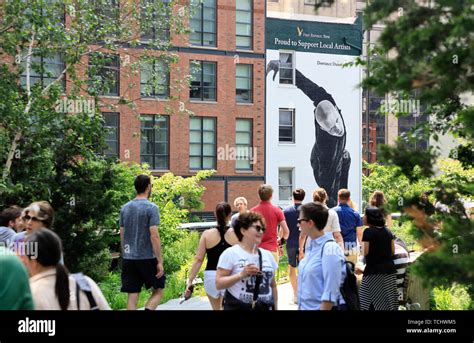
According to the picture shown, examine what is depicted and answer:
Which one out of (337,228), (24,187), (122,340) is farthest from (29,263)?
(24,187)

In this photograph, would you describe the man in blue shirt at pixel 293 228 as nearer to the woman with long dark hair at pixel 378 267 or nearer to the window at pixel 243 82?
the woman with long dark hair at pixel 378 267

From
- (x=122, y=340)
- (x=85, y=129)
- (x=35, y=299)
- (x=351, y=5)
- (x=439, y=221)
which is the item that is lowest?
(x=122, y=340)

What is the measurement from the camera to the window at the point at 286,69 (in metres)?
54.5

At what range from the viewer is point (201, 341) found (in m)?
6.86

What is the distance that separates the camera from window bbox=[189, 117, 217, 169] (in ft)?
163

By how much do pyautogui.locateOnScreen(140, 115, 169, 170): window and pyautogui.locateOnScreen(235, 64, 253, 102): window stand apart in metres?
5.02

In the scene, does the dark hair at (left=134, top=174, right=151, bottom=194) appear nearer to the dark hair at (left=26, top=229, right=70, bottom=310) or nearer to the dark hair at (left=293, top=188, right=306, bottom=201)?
the dark hair at (left=293, top=188, right=306, bottom=201)

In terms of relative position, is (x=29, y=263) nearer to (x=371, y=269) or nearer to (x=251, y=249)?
(x=251, y=249)

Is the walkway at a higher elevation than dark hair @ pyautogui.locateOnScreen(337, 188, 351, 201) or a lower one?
lower

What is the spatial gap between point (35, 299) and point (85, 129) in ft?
41.8

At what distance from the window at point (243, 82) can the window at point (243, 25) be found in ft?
4.18

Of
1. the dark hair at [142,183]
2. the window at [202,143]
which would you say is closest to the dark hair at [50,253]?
the dark hair at [142,183]

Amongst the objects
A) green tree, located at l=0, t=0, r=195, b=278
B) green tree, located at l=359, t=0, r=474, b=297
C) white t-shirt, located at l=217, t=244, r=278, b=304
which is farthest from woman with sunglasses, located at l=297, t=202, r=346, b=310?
green tree, located at l=0, t=0, r=195, b=278

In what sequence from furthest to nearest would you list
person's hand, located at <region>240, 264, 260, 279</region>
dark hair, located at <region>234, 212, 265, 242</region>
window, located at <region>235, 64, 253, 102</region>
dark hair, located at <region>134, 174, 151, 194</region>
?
1. window, located at <region>235, 64, 253, 102</region>
2. dark hair, located at <region>134, 174, 151, 194</region>
3. dark hair, located at <region>234, 212, 265, 242</region>
4. person's hand, located at <region>240, 264, 260, 279</region>
